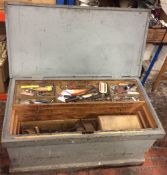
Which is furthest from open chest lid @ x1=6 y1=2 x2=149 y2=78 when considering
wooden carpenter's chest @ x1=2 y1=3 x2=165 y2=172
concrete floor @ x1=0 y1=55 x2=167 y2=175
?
concrete floor @ x1=0 y1=55 x2=167 y2=175

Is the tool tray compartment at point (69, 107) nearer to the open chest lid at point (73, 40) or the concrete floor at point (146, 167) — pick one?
the open chest lid at point (73, 40)

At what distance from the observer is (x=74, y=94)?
178cm

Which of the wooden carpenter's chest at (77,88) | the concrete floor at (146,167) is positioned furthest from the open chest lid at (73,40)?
the concrete floor at (146,167)

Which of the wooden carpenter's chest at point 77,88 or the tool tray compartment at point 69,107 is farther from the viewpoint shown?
the tool tray compartment at point 69,107

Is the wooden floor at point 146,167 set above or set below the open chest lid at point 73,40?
below

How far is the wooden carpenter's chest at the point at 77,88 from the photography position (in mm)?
1540

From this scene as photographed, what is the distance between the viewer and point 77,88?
6.00 feet

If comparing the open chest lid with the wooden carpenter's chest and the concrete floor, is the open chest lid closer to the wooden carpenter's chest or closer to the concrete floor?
the wooden carpenter's chest

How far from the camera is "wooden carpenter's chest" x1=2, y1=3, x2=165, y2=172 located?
1.54 m

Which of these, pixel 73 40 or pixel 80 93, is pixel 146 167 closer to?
pixel 80 93

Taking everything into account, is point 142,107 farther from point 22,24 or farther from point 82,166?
point 22,24

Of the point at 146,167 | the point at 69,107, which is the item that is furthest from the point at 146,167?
the point at 69,107

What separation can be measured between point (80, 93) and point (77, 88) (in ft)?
0.19

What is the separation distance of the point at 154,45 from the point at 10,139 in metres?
1.93
